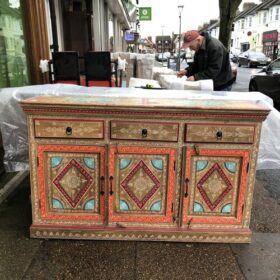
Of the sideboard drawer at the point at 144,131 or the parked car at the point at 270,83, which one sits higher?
the sideboard drawer at the point at 144,131

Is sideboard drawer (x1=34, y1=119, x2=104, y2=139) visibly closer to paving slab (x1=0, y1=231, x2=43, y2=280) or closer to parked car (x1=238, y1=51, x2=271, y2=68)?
paving slab (x1=0, y1=231, x2=43, y2=280)

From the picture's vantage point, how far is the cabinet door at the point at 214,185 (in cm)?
262

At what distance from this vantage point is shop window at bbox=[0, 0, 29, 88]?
4523 millimetres

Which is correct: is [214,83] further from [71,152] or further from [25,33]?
[25,33]

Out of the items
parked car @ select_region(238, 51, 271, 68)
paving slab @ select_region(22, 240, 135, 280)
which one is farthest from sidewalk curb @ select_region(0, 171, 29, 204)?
parked car @ select_region(238, 51, 271, 68)

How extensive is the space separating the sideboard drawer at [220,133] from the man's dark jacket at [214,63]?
1760 mm

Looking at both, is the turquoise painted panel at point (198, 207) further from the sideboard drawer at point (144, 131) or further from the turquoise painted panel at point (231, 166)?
the sideboard drawer at point (144, 131)

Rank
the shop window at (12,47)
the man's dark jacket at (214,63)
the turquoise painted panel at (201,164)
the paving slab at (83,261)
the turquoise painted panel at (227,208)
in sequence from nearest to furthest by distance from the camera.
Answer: the paving slab at (83,261)
the turquoise painted panel at (201,164)
the turquoise painted panel at (227,208)
the man's dark jacket at (214,63)
the shop window at (12,47)

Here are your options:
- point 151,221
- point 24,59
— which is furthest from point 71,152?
point 24,59

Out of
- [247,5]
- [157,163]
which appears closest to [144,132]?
[157,163]

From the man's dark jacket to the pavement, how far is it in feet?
6.76

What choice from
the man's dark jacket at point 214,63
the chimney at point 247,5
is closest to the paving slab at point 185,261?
the man's dark jacket at point 214,63

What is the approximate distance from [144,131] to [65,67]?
3.06 metres

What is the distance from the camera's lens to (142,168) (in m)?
2.65
